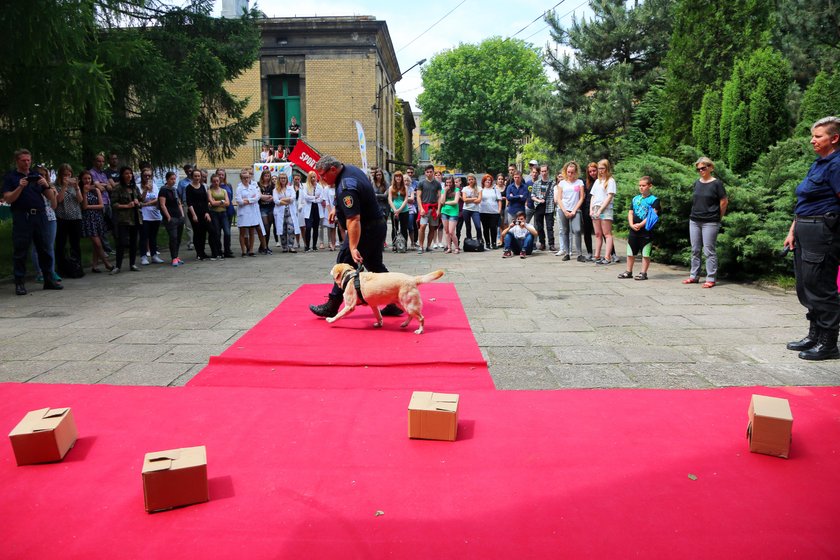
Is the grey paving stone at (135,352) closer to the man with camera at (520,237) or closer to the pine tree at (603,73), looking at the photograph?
the man with camera at (520,237)

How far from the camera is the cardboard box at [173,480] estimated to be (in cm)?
293

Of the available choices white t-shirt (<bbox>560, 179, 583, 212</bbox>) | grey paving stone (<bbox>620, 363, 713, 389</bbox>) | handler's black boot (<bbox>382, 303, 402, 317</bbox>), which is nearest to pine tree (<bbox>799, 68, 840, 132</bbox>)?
white t-shirt (<bbox>560, 179, 583, 212</bbox>)

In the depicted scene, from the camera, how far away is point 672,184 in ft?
33.9

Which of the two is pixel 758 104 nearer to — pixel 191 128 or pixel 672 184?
pixel 672 184

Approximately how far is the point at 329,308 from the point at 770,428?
4.80 meters

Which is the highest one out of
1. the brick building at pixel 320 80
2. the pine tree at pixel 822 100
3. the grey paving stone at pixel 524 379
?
the brick building at pixel 320 80

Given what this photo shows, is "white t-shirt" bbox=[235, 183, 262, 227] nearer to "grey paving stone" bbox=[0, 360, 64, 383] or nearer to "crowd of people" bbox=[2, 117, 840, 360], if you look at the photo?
"crowd of people" bbox=[2, 117, 840, 360]

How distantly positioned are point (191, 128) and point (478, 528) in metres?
13.8

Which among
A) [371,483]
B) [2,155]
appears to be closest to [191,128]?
[2,155]

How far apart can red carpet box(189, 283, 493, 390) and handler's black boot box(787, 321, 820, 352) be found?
2.99 m

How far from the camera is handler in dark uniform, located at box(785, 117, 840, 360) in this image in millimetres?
5246

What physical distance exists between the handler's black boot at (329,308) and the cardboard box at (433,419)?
341cm

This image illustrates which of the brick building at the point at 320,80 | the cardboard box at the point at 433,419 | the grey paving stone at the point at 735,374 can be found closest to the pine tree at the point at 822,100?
the grey paving stone at the point at 735,374

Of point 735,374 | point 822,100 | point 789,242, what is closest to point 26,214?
point 735,374
